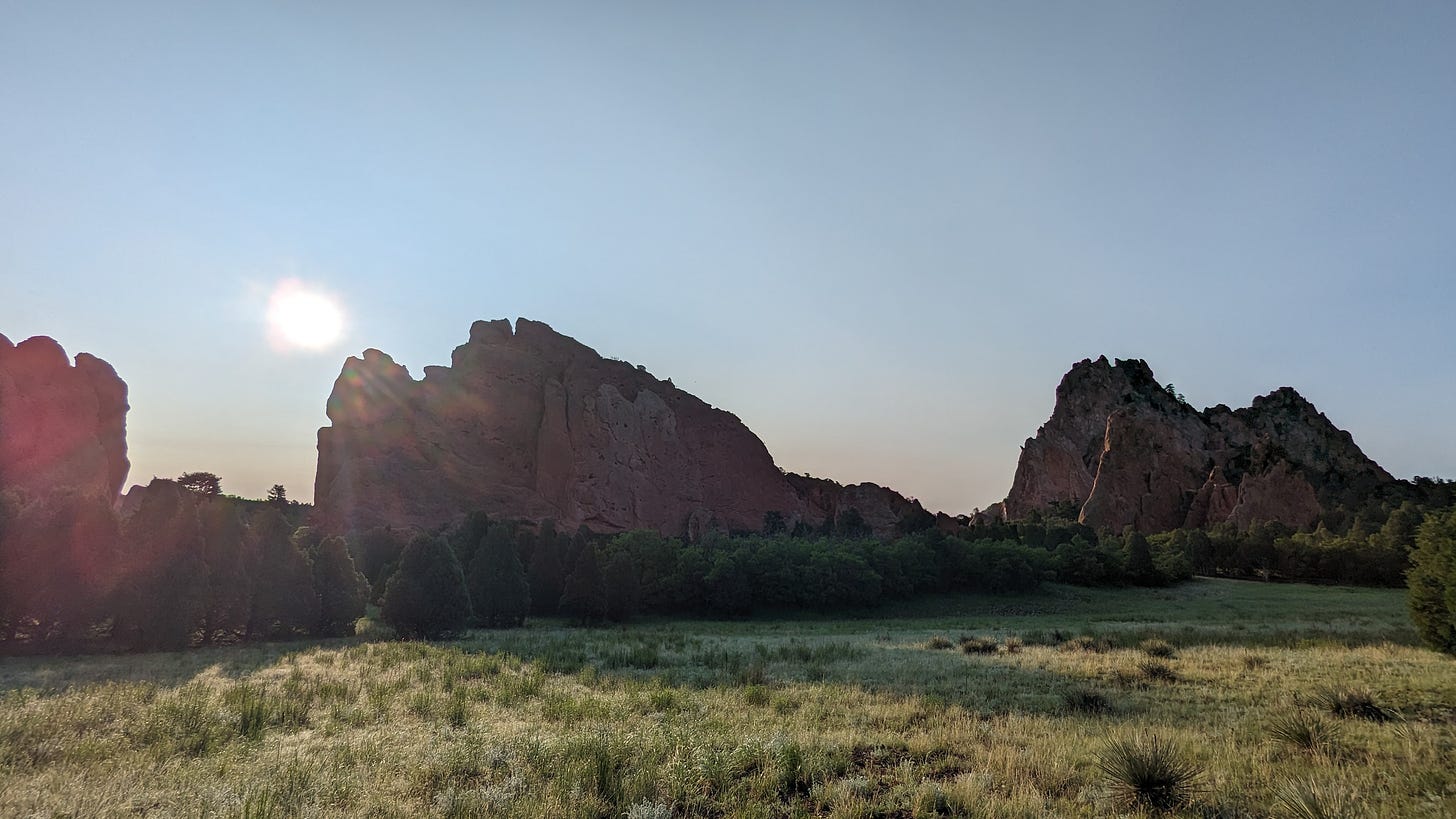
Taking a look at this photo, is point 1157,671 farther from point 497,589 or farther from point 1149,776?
point 497,589

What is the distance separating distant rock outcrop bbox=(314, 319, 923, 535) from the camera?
4163 inches

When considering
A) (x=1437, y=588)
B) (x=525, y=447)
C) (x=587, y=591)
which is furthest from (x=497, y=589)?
(x=525, y=447)

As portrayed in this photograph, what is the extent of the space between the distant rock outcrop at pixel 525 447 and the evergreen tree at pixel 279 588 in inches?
2691

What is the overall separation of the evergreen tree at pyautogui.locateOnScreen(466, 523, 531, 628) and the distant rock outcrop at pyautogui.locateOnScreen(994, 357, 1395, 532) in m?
92.2

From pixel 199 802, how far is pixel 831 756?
682cm

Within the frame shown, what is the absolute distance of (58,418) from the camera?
74.9 m

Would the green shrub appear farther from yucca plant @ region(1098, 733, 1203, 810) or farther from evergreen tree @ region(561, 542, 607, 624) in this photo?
evergreen tree @ region(561, 542, 607, 624)

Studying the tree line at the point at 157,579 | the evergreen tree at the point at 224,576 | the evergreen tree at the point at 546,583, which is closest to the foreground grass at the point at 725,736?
the tree line at the point at 157,579

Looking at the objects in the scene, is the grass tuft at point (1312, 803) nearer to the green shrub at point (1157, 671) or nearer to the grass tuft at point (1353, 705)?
the grass tuft at point (1353, 705)

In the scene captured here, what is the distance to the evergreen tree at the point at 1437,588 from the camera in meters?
17.8

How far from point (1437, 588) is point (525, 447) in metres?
119

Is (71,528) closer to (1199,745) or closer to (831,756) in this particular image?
(831,756)

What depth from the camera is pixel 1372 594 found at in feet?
171

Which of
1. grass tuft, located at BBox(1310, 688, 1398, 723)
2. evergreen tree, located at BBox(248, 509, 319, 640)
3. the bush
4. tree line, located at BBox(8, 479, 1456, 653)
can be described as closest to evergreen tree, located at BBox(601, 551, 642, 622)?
tree line, located at BBox(8, 479, 1456, 653)
